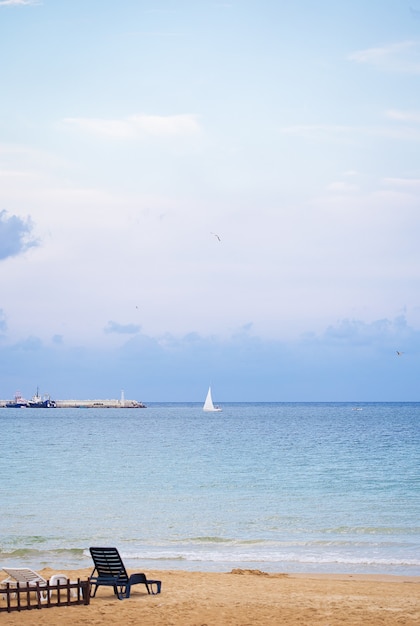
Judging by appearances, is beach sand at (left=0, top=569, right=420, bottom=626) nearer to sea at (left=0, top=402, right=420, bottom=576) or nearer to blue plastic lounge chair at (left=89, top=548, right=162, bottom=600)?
blue plastic lounge chair at (left=89, top=548, right=162, bottom=600)

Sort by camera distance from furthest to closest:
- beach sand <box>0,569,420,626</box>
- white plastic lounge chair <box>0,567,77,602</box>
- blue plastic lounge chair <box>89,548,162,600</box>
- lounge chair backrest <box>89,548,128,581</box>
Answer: lounge chair backrest <box>89,548,128,581</box>
blue plastic lounge chair <box>89,548,162,600</box>
white plastic lounge chair <box>0,567,77,602</box>
beach sand <box>0,569,420,626</box>

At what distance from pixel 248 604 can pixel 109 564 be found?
286cm

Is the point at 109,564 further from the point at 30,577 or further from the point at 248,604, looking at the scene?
the point at 248,604

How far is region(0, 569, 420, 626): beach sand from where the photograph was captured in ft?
47.4

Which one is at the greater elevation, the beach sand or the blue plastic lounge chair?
the blue plastic lounge chair

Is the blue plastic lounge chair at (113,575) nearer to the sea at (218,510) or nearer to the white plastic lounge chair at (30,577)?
the white plastic lounge chair at (30,577)

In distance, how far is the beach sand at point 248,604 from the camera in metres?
14.5

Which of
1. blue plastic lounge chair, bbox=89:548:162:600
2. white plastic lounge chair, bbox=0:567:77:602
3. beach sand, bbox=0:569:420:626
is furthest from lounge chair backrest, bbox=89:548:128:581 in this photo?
white plastic lounge chair, bbox=0:567:77:602

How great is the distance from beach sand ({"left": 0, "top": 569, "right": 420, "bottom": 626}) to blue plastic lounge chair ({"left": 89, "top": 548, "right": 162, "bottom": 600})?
0.79ft

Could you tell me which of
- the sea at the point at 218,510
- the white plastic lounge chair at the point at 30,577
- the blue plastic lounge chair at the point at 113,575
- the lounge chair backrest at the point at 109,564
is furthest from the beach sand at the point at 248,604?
the sea at the point at 218,510

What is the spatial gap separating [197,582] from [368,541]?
8.61 m

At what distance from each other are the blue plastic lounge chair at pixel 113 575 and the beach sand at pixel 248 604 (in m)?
0.24

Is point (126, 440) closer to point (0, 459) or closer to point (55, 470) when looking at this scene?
point (0, 459)

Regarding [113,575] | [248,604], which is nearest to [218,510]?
[113,575]
